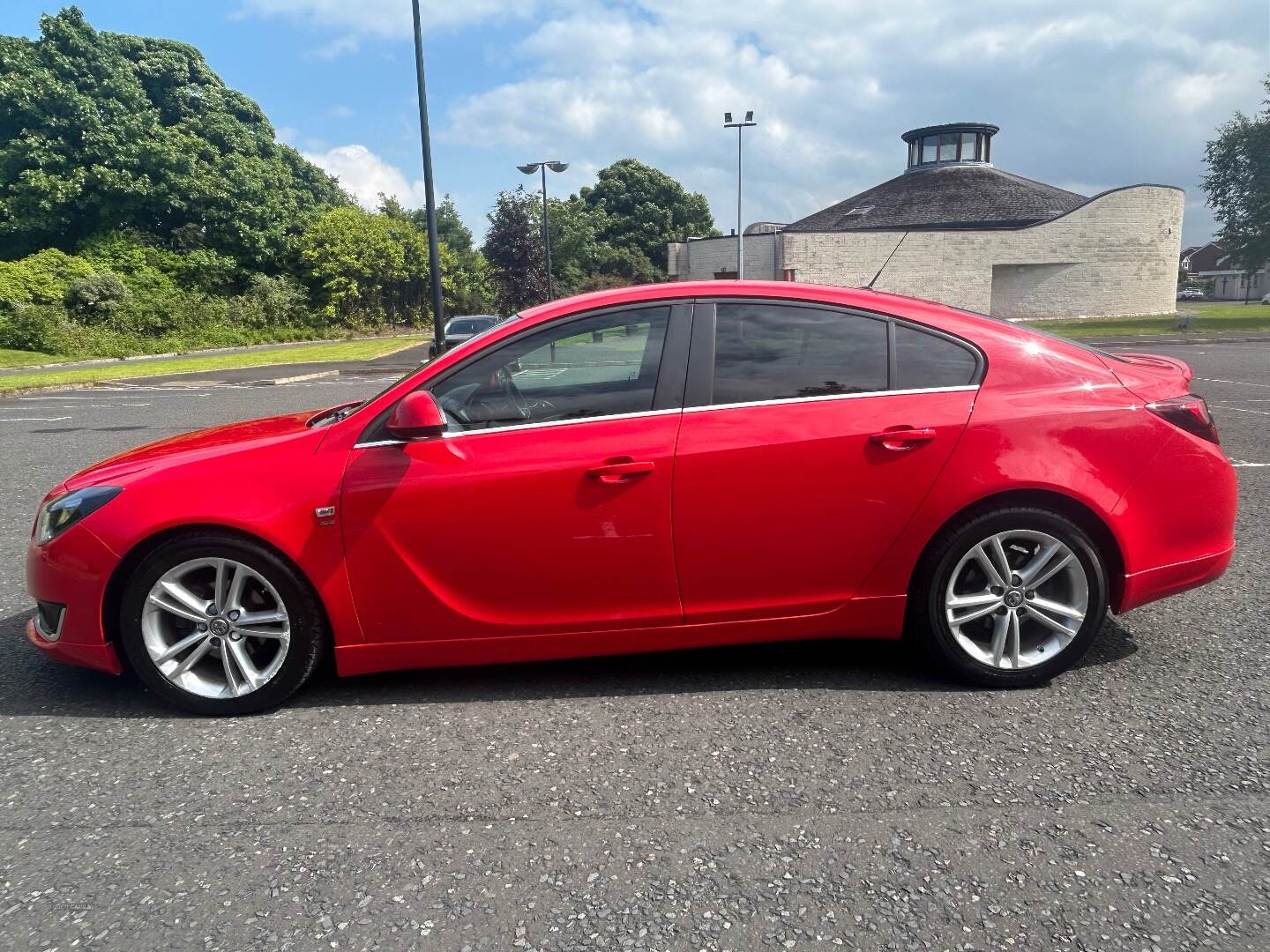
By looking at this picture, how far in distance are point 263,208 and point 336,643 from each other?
4522 cm

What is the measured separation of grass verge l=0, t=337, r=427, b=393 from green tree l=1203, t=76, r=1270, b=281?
4974cm

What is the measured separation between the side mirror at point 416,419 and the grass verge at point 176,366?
60.9 ft

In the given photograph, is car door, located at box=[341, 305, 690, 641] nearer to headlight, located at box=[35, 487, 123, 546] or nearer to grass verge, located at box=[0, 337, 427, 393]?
headlight, located at box=[35, 487, 123, 546]

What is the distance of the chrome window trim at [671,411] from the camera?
10.6ft

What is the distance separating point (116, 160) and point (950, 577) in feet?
152

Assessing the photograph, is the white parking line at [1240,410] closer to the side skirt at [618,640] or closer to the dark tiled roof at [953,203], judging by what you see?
the side skirt at [618,640]

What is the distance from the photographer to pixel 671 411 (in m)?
3.27

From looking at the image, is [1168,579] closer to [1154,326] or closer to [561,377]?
[561,377]

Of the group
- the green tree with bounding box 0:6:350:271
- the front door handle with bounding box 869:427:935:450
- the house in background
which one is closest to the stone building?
the house in background

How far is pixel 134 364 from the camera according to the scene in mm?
26391

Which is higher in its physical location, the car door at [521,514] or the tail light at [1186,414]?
the tail light at [1186,414]

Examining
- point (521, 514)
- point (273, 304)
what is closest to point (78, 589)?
point (521, 514)

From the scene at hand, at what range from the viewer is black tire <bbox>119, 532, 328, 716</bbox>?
10.4 feet

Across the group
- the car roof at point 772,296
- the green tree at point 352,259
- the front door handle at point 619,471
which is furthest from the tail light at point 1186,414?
the green tree at point 352,259
